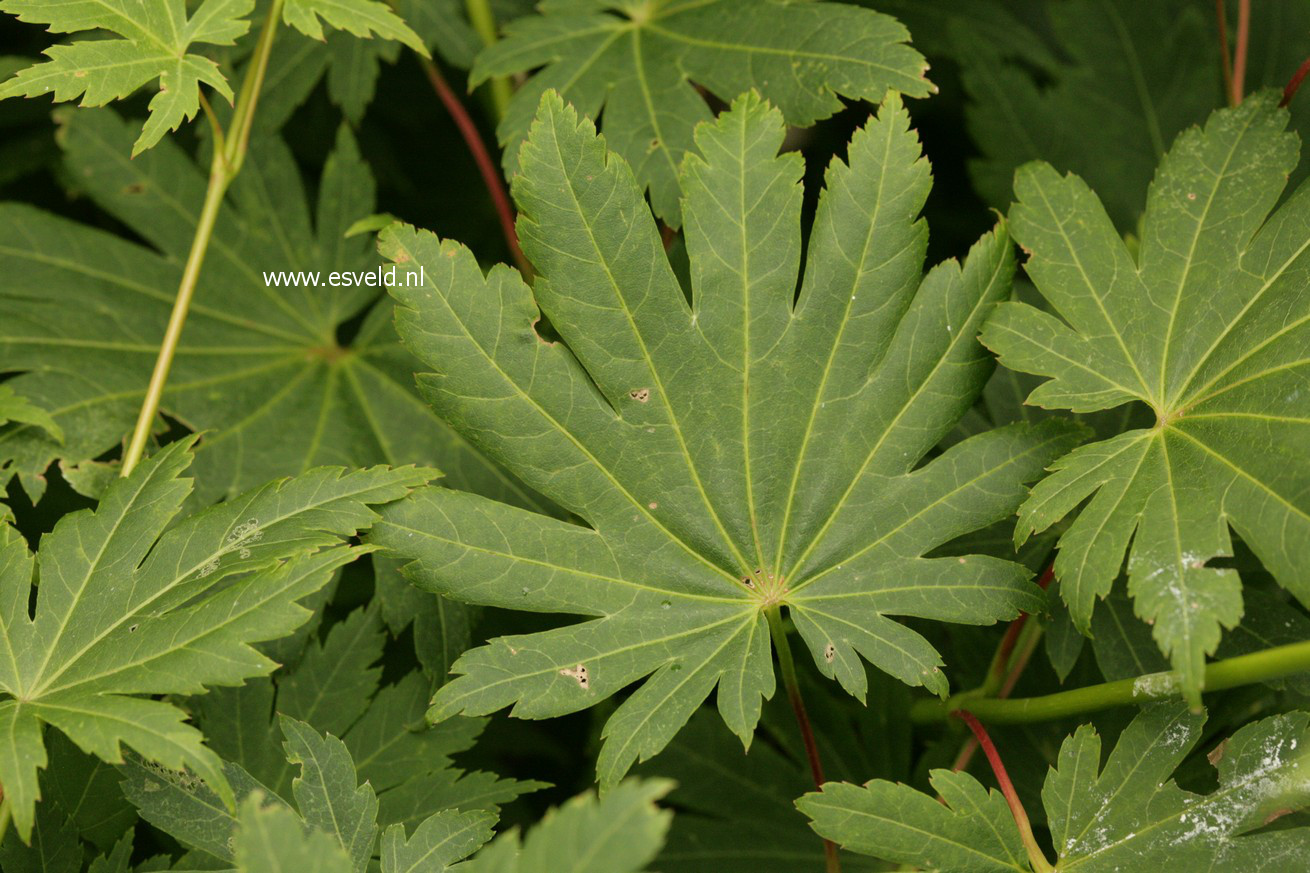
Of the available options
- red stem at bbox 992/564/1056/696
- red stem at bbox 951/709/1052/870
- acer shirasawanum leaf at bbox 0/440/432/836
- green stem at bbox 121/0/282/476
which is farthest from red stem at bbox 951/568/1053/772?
green stem at bbox 121/0/282/476

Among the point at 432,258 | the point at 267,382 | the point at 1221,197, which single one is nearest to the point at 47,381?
the point at 267,382

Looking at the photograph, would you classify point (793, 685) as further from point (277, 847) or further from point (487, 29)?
point (487, 29)

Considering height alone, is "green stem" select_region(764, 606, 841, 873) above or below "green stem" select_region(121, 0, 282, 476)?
below

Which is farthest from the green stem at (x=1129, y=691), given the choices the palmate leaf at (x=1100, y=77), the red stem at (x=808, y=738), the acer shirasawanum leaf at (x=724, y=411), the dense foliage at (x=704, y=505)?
the palmate leaf at (x=1100, y=77)

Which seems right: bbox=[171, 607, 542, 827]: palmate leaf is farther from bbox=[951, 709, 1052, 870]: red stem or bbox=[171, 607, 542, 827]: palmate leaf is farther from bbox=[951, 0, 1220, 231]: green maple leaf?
bbox=[951, 0, 1220, 231]: green maple leaf

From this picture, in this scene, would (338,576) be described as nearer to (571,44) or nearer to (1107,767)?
(571,44)

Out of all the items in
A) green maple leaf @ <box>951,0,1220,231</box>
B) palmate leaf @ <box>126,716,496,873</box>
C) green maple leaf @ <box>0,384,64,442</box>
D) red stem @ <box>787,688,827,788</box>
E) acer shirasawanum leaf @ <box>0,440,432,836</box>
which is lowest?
red stem @ <box>787,688,827,788</box>
